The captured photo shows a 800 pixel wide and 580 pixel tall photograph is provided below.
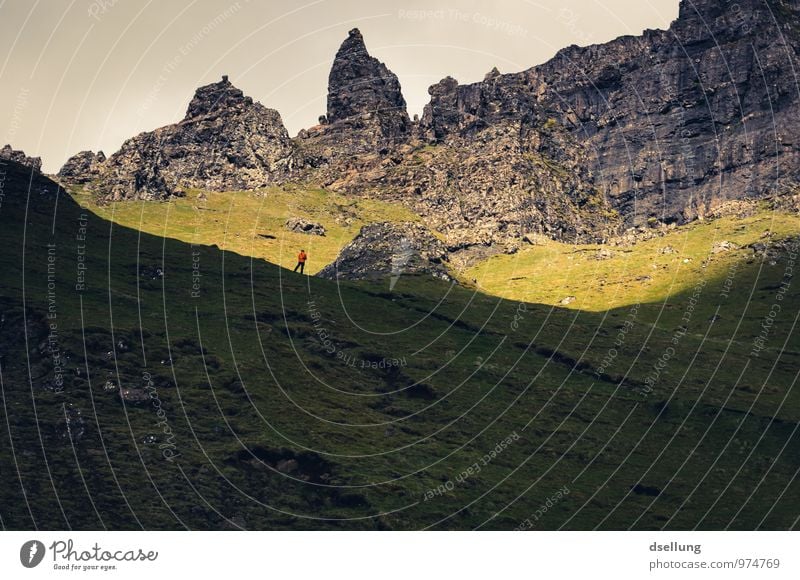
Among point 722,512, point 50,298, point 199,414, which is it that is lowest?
point 722,512

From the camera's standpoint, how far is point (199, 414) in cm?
15838

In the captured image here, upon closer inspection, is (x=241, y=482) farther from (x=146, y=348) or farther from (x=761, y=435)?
(x=761, y=435)

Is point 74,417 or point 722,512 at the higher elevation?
point 74,417

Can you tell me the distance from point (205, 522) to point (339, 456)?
3050 centimetres

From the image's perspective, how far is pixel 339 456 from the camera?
6107 inches

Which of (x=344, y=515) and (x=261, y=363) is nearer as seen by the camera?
(x=344, y=515)

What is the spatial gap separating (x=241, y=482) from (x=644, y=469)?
67.4m

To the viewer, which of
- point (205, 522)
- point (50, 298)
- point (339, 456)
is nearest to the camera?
point (205, 522)

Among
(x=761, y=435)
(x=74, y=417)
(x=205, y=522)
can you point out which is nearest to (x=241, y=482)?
(x=205, y=522)

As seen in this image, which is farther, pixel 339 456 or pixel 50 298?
pixel 50 298

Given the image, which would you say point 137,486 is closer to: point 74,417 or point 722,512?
point 74,417

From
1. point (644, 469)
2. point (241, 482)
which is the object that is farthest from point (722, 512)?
point (241, 482)
